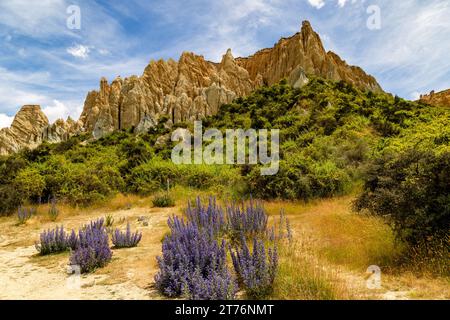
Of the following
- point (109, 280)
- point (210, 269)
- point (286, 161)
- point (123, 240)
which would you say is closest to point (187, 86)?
point (286, 161)

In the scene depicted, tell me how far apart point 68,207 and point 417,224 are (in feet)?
44.2

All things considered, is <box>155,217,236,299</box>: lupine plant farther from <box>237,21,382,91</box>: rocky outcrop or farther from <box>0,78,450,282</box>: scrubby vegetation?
<box>237,21,382,91</box>: rocky outcrop

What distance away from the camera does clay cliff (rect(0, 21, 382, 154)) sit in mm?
48750

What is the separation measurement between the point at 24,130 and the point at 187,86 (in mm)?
37377

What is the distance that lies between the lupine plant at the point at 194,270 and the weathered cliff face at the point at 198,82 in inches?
1477

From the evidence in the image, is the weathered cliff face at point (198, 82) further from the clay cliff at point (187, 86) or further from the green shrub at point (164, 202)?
the green shrub at point (164, 202)

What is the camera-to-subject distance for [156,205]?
14.0 metres

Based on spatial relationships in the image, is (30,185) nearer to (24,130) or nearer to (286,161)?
(286,161)

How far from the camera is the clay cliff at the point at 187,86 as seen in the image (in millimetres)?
48750

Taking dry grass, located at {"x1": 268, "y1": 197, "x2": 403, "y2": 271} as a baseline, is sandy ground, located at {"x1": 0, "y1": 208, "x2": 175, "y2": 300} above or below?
below

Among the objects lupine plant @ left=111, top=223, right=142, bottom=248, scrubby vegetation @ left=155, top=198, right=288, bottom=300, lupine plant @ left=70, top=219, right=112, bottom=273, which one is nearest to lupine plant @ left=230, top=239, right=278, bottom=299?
scrubby vegetation @ left=155, top=198, right=288, bottom=300

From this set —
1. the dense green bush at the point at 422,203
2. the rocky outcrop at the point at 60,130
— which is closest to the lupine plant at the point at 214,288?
the dense green bush at the point at 422,203
